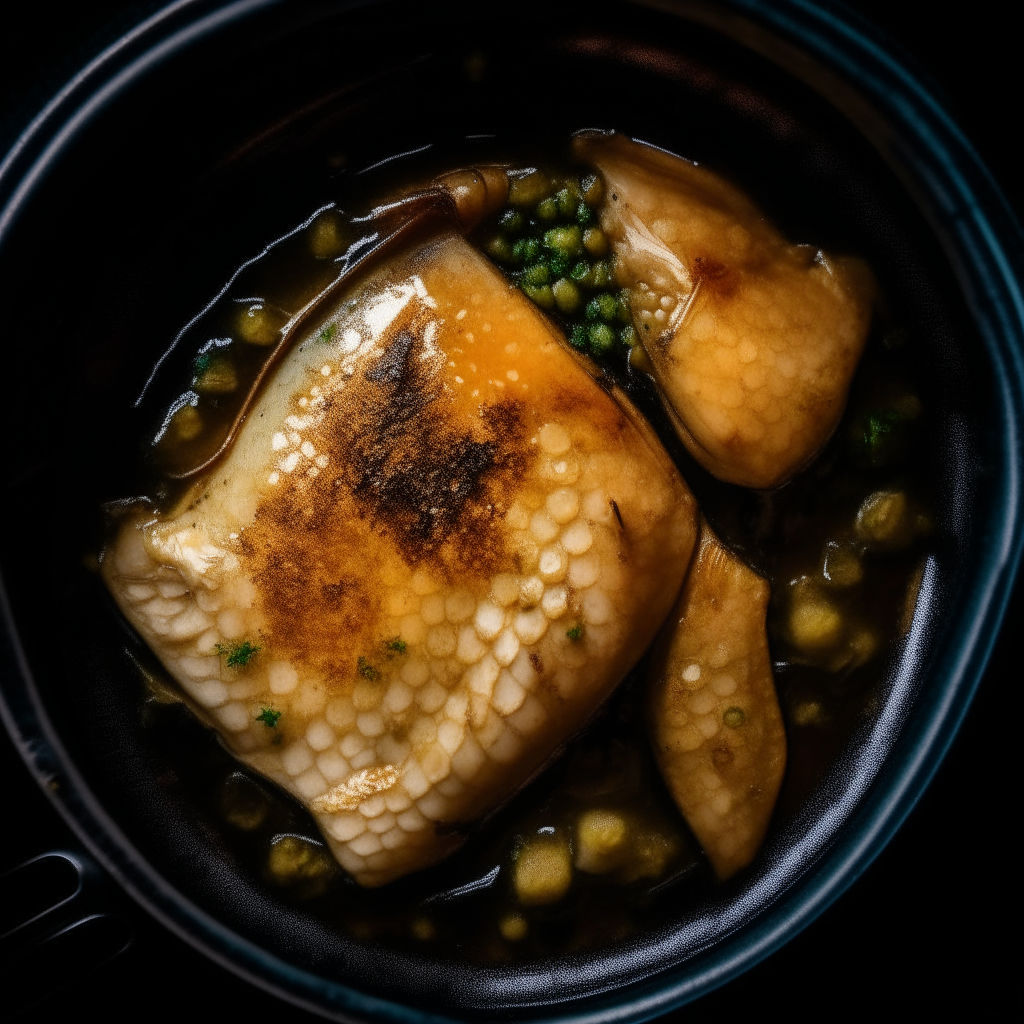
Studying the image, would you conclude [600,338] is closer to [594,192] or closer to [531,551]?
[594,192]

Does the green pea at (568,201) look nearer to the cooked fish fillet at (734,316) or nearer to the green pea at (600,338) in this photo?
the cooked fish fillet at (734,316)

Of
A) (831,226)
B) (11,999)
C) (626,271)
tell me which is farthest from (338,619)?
(831,226)

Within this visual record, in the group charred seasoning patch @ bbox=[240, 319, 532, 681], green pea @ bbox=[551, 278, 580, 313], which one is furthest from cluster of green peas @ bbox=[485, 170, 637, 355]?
charred seasoning patch @ bbox=[240, 319, 532, 681]

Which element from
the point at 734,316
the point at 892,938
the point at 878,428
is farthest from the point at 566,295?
the point at 892,938

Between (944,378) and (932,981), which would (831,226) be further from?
(932,981)

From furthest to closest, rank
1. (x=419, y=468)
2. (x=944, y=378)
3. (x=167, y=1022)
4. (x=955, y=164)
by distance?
(x=167, y=1022) → (x=944, y=378) → (x=419, y=468) → (x=955, y=164)

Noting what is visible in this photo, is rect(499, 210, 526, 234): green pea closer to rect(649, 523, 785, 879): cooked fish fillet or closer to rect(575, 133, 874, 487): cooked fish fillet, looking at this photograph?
rect(575, 133, 874, 487): cooked fish fillet
